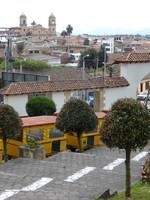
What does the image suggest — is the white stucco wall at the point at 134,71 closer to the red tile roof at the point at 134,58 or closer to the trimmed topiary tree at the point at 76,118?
the red tile roof at the point at 134,58

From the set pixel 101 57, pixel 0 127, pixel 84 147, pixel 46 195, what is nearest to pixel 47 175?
pixel 46 195

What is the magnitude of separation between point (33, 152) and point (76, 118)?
198 centimetres

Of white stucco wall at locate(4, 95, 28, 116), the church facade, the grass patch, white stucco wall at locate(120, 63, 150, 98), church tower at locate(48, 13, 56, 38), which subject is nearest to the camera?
the grass patch

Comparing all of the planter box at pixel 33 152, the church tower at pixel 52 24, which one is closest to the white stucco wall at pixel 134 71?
the planter box at pixel 33 152

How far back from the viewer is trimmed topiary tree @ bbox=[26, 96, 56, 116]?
20766mm

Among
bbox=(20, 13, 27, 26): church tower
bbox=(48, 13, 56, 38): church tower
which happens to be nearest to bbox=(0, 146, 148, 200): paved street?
bbox=(48, 13, 56, 38): church tower

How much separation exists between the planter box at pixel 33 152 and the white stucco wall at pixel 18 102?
8.04 meters

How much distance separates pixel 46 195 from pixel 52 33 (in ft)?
573

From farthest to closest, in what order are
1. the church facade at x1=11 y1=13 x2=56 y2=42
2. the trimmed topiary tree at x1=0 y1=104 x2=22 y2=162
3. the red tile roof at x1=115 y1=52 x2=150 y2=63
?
the church facade at x1=11 y1=13 x2=56 y2=42
the red tile roof at x1=115 y1=52 x2=150 y2=63
the trimmed topiary tree at x1=0 y1=104 x2=22 y2=162

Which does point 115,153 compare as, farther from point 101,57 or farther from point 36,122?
point 101,57

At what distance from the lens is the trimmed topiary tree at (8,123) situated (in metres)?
13.3

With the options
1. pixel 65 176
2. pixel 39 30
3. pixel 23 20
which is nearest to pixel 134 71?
pixel 65 176

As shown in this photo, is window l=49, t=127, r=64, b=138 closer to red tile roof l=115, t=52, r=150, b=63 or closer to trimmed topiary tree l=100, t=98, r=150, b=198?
trimmed topiary tree l=100, t=98, r=150, b=198

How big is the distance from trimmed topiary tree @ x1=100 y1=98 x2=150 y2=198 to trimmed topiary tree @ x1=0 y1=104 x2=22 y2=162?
4.63 meters
